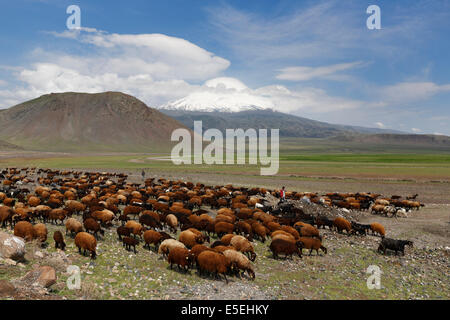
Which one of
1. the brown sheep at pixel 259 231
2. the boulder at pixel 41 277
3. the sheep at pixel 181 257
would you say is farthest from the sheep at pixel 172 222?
the boulder at pixel 41 277

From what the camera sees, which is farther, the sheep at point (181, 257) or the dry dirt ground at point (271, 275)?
the sheep at point (181, 257)

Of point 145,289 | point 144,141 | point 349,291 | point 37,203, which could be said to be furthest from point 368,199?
point 144,141

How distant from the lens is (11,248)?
7.86 m

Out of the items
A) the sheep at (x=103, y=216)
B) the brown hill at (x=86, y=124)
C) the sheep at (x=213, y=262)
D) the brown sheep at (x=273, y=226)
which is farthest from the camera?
the brown hill at (x=86, y=124)

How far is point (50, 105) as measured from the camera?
16062 centimetres

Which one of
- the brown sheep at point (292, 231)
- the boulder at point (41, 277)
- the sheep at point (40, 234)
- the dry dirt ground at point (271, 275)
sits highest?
the sheep at point (40, 234)

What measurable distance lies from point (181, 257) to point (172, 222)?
4.78 m

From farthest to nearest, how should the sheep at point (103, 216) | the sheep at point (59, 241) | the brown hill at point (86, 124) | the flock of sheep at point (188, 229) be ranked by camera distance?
the brown hill at point (86, 124), the sheep at point (103, 216), the sheep at point (59, 241), the flock of sheep at point (188, 229)

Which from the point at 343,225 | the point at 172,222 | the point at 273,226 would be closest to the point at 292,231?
the point at 273,226

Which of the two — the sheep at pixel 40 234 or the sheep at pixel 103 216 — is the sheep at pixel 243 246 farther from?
the sheep at pixel 40 234

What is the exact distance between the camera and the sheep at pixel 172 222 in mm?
13469

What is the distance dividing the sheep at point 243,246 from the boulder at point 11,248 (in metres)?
6.36
